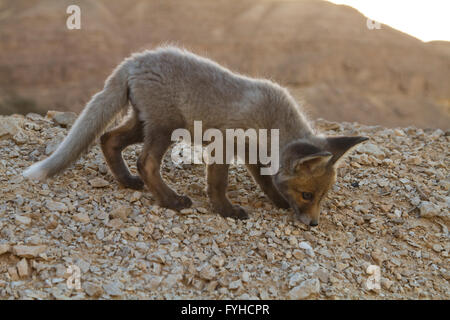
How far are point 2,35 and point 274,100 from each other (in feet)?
76.9

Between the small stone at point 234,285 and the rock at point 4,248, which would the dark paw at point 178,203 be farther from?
the rock at point 4,248

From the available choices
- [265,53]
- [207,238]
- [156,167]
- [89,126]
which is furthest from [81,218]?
[265,53]

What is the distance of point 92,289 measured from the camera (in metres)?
3.17

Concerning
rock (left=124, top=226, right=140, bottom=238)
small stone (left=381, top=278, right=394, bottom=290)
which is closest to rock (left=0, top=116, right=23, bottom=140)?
rock (left=124, top=226, right=140, bottom=238)

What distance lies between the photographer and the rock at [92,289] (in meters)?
3.15

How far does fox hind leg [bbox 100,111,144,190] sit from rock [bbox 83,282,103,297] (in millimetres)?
1580

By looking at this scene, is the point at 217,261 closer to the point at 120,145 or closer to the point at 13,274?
the point at 13,274

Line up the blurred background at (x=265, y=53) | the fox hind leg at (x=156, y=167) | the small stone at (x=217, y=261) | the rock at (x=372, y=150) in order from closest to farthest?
the small stone at (x=217, y=261) → the fox hind leg at (x=156, y=167) → the rock at (x=372, y=150) → the blurred background at (x=265, y=53)

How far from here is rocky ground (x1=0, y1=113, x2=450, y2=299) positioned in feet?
11.1

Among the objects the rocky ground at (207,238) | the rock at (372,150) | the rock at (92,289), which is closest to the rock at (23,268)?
the rocky ground at (207,238)

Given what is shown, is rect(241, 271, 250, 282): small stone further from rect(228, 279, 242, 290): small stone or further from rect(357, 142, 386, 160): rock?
rect(357, 142, 386, 160): rock
